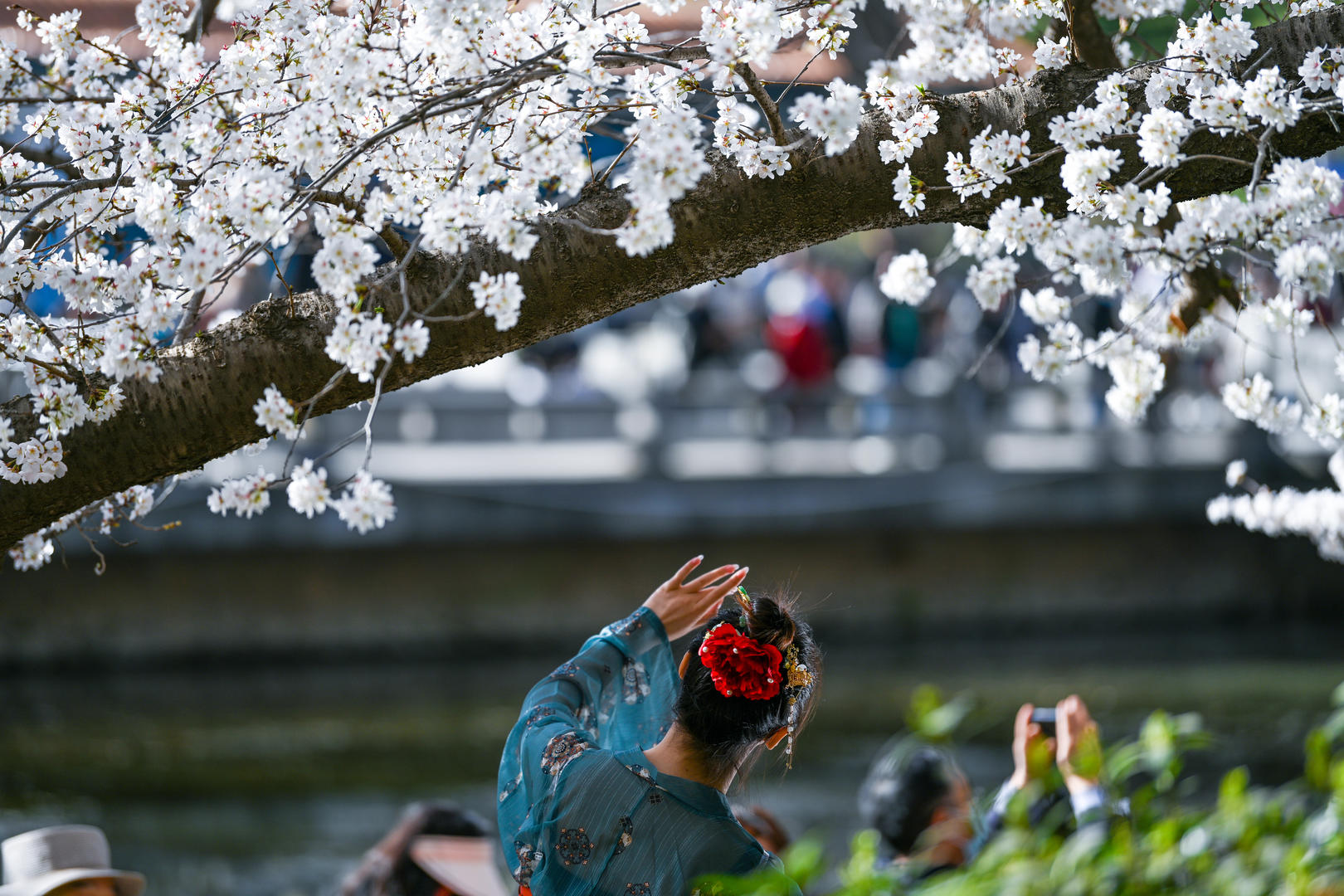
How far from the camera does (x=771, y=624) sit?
2133 mm

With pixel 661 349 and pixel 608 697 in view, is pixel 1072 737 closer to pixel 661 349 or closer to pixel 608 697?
pixel 608 697

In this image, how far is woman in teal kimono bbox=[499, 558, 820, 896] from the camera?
2016 millimetres

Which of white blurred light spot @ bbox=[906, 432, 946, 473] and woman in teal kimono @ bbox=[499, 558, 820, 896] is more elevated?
woman in teal kimono @ bbox=[499, 558, 820, 896]

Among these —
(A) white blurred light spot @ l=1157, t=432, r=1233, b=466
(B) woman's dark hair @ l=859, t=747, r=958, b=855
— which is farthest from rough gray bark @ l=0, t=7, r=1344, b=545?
(A) white blurred light spot @ l=1157, t=432, r=1233, b=466

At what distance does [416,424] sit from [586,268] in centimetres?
833

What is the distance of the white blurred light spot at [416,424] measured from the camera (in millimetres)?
10141

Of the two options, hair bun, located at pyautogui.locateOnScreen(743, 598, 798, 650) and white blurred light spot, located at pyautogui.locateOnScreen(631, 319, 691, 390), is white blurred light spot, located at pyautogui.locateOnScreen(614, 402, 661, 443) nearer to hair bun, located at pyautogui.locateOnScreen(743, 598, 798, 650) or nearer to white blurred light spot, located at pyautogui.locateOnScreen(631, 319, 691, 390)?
white blurred light spot, located at pyautogui.locateOnScreen(631, 319, 691, 390)

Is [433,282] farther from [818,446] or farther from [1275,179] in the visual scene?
[818,446]

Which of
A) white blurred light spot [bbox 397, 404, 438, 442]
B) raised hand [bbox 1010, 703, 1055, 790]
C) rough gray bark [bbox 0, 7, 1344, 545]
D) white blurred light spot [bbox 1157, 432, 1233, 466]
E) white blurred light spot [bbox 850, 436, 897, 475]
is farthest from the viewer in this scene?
white blurred light spot [bbox 1157, 432, 1233, 466]

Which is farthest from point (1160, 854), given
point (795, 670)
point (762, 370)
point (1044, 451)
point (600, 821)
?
point (1044, 451)

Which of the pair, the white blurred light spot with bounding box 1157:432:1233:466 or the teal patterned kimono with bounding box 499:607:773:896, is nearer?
the teal patterned kimono with bounding box 499:607:773:896

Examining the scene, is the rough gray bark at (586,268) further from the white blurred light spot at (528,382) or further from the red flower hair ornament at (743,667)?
the white blurred light spot at (528,382)

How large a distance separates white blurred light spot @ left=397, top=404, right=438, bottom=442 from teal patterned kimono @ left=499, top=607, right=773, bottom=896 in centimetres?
822

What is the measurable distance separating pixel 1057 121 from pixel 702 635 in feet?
3.16
